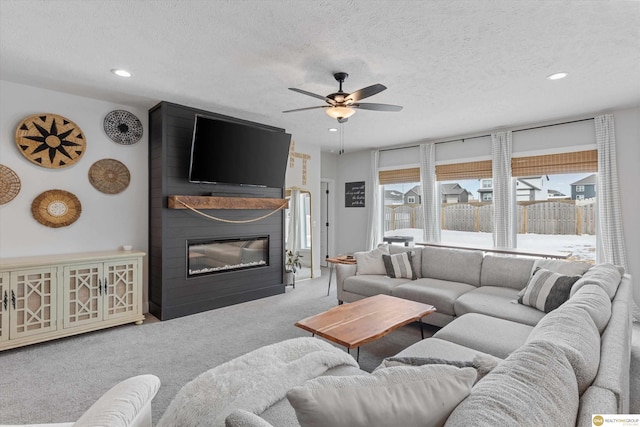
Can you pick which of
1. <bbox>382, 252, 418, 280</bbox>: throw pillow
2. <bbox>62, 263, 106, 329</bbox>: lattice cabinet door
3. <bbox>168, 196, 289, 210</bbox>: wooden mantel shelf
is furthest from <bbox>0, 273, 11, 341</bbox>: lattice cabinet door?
<bbox>382, 252, 418, 280</bbox>: throw pillow

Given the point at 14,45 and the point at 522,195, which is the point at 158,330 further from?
the point at 522,195

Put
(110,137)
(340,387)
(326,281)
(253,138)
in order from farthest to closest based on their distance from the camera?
(326,281) → (253,138) → (110,137) → (340,387)

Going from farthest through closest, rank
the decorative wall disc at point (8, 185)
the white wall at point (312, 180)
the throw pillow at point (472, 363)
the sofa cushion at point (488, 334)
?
the white wall at point (312, 180) → the decorative wall disc at point (8, 185) → the sofa cushion at point (488, 334) → the throw pillow at point (472, 363)

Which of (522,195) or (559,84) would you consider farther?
(522,195)

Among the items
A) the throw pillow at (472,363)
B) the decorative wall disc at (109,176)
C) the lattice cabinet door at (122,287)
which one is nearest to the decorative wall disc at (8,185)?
the decorative wall disc at (109,176)

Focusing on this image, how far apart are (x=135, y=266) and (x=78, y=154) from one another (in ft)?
4.51

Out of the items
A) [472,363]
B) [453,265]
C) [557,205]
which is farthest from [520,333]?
[557,205]

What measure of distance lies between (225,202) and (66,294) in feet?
6.12

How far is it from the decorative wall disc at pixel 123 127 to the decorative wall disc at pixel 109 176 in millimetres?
290

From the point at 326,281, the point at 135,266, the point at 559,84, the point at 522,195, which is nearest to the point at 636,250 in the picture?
the point at 522,195

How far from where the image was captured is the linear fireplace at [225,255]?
4.02m

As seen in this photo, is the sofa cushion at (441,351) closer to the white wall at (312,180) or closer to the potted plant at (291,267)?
the potted plant at (291,267)

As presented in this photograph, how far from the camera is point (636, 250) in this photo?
378 cm

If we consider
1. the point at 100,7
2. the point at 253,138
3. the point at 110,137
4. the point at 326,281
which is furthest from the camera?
the point at 326,281
